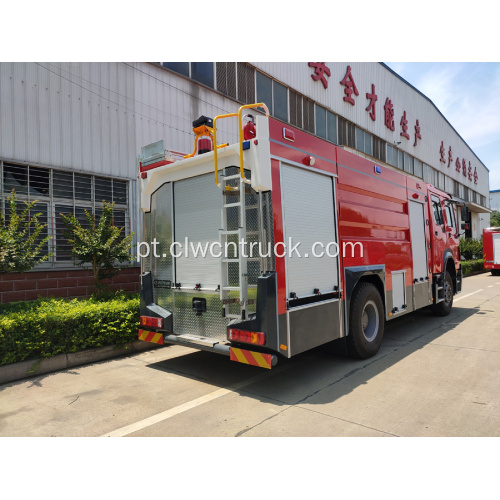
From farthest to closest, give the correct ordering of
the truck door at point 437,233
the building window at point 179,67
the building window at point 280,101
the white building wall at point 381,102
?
1. the white building wall at point 381,102
2. the building window at point 280,101
3. the building window at point 179,67
4. the truck door at point 437,233

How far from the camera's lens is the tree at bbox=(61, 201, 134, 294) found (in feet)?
21.5

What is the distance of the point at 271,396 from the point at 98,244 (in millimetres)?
4112

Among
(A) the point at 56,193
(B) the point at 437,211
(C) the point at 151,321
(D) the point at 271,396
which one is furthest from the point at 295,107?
(D) the point at 271,396

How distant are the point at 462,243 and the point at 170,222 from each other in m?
25.1

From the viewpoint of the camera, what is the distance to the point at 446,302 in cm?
899

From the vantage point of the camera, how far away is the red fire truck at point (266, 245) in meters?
4.08

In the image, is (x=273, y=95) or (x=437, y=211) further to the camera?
(x=273, y=95)

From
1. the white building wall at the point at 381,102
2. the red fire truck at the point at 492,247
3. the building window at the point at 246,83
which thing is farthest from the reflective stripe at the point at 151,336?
the red fire truck at the point at 492,247

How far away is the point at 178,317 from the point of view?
5.25 m

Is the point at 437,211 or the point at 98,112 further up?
the point at 98,112

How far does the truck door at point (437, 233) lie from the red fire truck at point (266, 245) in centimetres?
200

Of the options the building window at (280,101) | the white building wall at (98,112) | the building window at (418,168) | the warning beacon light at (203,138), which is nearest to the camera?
the warning beacon light at (203,138)

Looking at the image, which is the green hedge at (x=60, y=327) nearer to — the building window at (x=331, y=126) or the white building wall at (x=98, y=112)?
the white building wall at (x=98, y=112)

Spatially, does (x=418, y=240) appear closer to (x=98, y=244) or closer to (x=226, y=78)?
(x=98, y=244)
